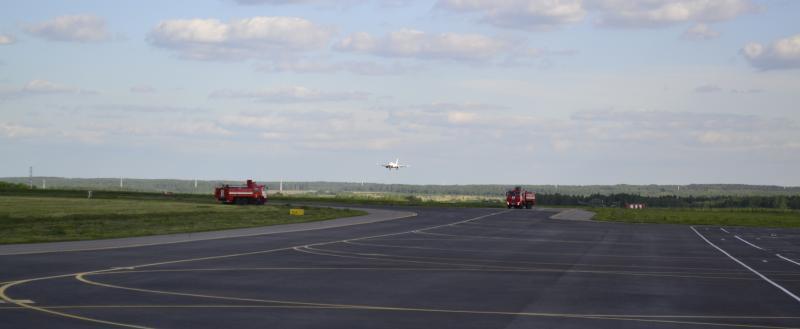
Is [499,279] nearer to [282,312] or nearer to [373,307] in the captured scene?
[373,307]

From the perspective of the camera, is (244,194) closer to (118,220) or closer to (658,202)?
(118,220)

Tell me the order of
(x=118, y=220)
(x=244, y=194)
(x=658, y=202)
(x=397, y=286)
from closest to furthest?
1. (x=397, y=286)
2. (x=118, y=220)
3. (x=244, y=194)
4. (x=658, y=202)

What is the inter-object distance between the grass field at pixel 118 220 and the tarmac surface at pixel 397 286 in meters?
5.28

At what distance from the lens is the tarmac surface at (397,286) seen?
1766 cm

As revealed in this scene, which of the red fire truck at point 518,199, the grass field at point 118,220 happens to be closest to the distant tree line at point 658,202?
the red fire truck at point 518,199

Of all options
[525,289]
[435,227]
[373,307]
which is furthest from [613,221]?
[373,307]

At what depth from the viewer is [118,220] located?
50.0m

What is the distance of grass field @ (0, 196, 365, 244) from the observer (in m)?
40.4

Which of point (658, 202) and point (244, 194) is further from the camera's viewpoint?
point (658, 202)

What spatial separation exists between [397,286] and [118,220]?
29.9 metres

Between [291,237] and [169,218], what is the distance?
13004 mm

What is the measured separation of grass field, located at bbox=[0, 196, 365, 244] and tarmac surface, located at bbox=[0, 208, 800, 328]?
17.3ft

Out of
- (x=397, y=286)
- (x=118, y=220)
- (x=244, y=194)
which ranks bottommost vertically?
(x=397, y=286)

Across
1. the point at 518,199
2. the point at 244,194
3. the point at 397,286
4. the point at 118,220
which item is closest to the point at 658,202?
the point at 518,199
